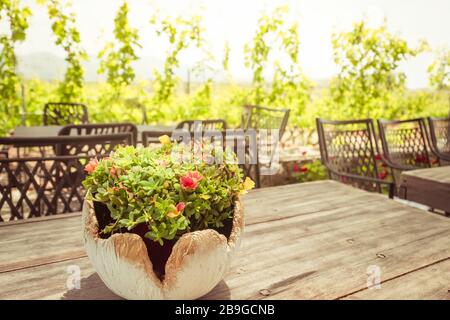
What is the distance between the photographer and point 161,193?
644mm

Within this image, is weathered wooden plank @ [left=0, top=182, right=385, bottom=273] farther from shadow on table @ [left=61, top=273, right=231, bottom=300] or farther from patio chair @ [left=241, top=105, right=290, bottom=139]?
patio chair @ [left=241, top=105, right=290, bottom=139]

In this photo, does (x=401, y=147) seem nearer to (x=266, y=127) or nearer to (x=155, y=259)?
(x=266, y=127)

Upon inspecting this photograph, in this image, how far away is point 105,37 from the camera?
4828 millimetres

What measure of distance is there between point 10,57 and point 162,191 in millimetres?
4623

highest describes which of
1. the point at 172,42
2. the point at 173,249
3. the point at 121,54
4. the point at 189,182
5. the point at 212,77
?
the point at 172,42

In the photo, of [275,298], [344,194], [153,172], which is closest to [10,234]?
[153,172]

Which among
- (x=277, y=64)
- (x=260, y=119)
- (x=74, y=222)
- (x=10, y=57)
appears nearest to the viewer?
(x=74, y=222)

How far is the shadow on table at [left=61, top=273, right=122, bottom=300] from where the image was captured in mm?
691

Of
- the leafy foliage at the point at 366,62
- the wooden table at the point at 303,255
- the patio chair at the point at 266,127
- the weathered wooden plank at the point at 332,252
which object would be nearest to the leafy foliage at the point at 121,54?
the patio chair at the point at 266,127

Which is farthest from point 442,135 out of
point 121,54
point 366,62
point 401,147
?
point 121,54

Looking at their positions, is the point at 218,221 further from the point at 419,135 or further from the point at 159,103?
the point at 159,103

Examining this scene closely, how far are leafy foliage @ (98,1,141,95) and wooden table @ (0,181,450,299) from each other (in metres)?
4.02

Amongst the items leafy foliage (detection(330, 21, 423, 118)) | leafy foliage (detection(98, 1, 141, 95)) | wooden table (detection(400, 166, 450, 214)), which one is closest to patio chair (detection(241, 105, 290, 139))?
wooden table (detection(400, 166, 450, 214))
